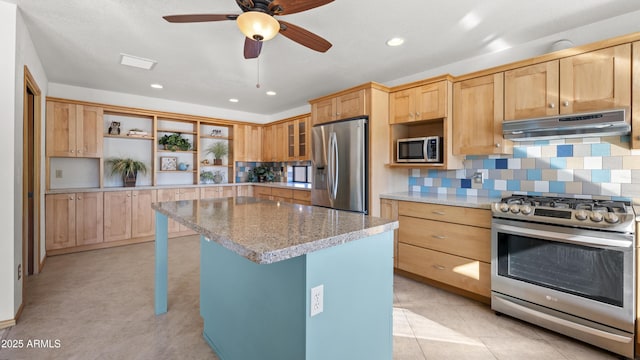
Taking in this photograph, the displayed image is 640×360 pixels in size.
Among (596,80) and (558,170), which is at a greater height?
(596,80)

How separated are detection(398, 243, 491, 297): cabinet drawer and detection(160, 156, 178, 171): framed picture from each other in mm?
4187

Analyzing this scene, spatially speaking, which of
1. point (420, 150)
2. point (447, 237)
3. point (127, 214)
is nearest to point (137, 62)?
point (127, 214)

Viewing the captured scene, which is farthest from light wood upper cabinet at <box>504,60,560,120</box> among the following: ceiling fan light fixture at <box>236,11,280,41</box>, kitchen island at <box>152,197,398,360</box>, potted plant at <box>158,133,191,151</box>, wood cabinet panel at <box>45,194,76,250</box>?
wood cabinet panel at <box>45,194,76,250</box>

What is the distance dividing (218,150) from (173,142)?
836 mm

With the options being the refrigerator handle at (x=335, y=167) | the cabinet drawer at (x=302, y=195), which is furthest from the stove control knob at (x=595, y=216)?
the cabinet drawer at (x=302, y=195)

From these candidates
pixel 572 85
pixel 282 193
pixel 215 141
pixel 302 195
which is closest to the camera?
pixel 572 85

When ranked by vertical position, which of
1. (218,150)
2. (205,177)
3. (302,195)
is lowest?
(302,195)

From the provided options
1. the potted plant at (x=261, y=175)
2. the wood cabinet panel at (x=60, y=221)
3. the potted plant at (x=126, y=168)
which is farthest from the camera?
the potted plant at (x=261, y=175)

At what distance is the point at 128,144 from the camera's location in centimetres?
475

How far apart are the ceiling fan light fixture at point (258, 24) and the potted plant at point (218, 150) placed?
4123mm

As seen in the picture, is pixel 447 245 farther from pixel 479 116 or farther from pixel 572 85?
pixel 572 85

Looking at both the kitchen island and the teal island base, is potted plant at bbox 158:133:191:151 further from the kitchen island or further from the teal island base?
the teal island base

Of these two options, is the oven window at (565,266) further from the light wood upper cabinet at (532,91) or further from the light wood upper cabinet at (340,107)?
the light wood upper cabinet at (340,107)

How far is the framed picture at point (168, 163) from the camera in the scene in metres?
5.02
